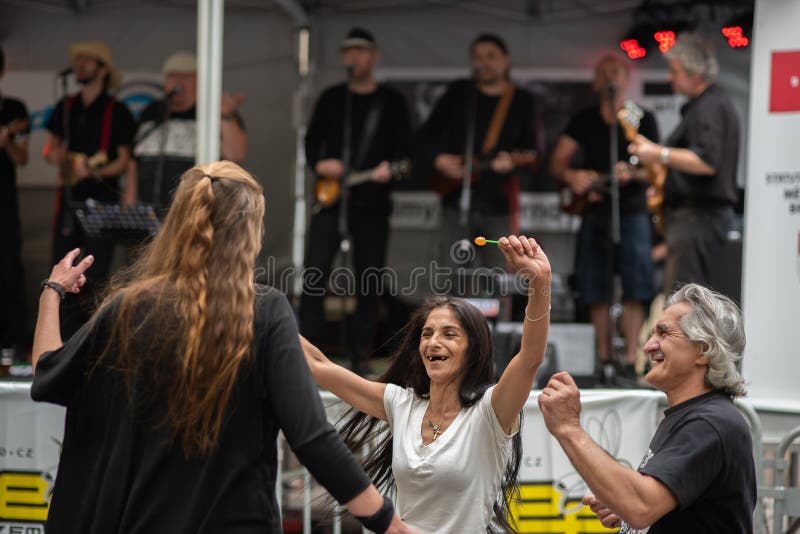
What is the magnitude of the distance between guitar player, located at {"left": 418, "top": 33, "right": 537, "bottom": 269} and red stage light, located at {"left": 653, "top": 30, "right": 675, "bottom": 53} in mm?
1547

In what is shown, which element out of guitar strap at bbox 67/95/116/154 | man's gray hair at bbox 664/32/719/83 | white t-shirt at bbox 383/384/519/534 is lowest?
white t-shirt at bbox 383/384/519/534

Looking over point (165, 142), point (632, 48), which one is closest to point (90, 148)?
point (165, 142)

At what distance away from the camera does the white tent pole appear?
5867 millimetres

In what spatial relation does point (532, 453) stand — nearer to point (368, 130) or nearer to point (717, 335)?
point (717, 335)

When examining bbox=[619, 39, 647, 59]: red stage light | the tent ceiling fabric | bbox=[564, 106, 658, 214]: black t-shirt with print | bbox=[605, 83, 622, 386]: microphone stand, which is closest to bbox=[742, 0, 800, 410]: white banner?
bbox=[605, 83, 622, 386]: microphone stand

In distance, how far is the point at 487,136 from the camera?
8.37m

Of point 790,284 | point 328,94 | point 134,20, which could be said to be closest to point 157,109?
point 328,94

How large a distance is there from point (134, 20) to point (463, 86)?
135 inches

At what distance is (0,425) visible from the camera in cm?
434

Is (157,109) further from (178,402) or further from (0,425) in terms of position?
(178,402)

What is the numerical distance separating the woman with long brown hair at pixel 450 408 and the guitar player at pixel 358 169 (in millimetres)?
4029

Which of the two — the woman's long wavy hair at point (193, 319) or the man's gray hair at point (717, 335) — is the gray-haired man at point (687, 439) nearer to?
the man's gray hair at point (717, 335)

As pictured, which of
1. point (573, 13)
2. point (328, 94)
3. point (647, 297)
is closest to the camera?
point (647, 297)

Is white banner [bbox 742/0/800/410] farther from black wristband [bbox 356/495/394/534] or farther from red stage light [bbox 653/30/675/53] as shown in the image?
black wristband [bbox 356/495/394/534]
